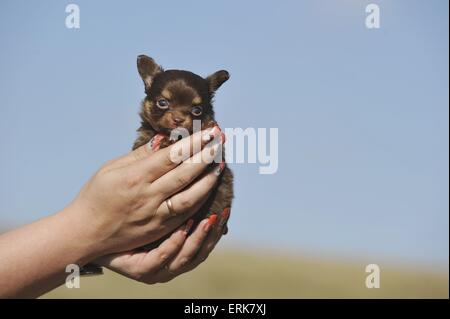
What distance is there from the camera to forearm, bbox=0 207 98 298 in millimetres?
3387

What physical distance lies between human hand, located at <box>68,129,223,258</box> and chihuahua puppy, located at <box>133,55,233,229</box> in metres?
0.39

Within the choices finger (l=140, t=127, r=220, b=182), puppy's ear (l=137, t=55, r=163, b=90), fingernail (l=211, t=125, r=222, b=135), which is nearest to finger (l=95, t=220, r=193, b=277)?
finger (l=140, t=127, r=220, b=182)

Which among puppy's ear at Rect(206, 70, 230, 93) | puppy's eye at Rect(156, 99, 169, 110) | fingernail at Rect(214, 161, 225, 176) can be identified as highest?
puppy's ear at Rect(206, 70, 230, 93)

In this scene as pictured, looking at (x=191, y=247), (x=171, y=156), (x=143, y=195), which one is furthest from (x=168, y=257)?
(x=171, y=156)

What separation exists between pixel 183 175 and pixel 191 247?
Result: 2.14 ft

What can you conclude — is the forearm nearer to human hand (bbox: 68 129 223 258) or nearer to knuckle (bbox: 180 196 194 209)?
human hand (bbox: 68 129 223 258)

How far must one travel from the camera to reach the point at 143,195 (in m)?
3.57

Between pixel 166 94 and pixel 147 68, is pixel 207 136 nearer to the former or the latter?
pixel 166 94

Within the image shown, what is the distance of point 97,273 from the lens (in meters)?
3.88

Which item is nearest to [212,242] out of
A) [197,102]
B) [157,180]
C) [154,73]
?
[157,180]

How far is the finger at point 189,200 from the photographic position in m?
3.66

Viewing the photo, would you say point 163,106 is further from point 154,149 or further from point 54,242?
point 54,242

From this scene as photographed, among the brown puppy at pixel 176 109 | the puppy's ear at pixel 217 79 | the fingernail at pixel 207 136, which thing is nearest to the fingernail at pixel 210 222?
the brown puppy at pixel 176 109

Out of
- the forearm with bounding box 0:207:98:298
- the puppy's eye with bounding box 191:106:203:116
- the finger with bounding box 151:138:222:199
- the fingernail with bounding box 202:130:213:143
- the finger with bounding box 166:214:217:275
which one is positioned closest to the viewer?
the forearm with bounding box 0:207:98:298
